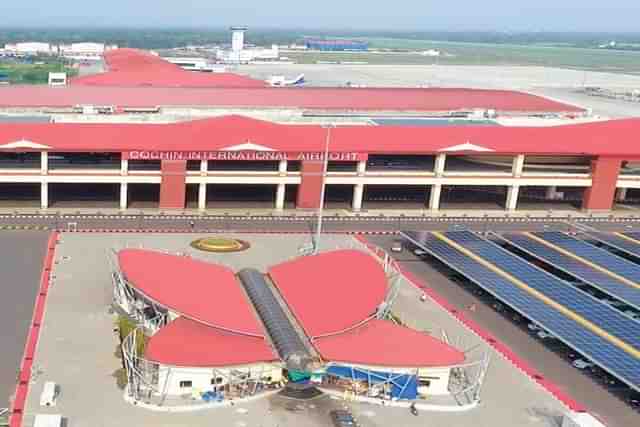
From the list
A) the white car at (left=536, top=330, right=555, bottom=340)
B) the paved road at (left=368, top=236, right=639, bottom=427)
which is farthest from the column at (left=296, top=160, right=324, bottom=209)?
the white car at (left=536, top=330, right=555, bottom=340)

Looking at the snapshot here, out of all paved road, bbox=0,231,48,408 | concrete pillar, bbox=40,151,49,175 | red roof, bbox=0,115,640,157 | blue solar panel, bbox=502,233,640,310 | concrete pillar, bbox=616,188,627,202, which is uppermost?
red roof, bbox=0,115,640,157

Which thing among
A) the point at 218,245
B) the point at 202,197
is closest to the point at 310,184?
the point at 202,197

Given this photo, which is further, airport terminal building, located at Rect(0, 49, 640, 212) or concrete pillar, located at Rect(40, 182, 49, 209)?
airport terminal building, located at Rect(0, 49, 640, 212)

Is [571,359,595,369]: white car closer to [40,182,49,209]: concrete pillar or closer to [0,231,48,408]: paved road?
[0,231,48,408]: paved road

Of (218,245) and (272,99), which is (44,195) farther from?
(272,99)

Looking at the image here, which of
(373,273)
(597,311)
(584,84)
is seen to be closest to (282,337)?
(373,273)

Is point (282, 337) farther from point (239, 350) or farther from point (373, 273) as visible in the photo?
point (373, 273)

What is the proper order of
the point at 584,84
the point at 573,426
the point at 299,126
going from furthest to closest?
the point at 584,84
the point at 299,126
the point at 573,426
